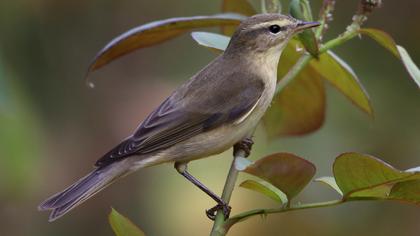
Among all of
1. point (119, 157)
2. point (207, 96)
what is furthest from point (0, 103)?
point (207, 96)

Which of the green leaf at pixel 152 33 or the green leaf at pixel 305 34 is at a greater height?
the green leaf at pixel 152 33

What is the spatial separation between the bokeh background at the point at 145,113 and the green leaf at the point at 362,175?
1692 mm

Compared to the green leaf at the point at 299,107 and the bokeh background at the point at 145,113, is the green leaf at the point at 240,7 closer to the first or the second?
the green leaf at the point at 299,107

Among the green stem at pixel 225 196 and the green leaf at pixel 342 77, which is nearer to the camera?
the green stem at pixel 225 196

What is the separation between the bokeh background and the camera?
170 inches

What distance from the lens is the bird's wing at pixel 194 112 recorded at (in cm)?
327

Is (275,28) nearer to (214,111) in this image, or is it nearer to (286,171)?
(214,111)

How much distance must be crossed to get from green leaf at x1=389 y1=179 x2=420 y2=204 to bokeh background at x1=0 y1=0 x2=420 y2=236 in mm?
1781

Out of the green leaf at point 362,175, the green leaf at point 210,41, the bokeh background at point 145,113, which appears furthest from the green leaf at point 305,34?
the bokeh background at point 145,113

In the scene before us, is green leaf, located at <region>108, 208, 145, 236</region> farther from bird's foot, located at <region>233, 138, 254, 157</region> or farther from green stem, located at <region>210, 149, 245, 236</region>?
bird's foot, located at <region>233, 138, 254, 157</region>

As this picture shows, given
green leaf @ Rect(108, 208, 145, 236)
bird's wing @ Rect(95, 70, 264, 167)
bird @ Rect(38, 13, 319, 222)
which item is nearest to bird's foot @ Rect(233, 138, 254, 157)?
bird @ Rect(38, 13, 319, 222)

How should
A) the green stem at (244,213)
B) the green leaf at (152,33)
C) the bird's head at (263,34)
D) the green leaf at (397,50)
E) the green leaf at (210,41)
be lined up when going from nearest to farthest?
the green stem at (244,213)
the green leaf at (397,50)
the green leaf at (210,41)
the green leaf at (152,33)
the bird's head at (263,34)

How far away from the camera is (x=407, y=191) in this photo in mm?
2078

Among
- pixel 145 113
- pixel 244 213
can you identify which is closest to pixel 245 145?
pixel 244 213
